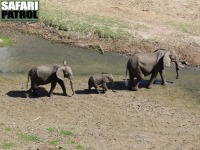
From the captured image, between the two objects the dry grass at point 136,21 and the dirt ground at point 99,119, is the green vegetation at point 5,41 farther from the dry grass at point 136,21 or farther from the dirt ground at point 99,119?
the dirt ground at point 99,119

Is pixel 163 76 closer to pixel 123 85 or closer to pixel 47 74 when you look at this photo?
pixel 123 85

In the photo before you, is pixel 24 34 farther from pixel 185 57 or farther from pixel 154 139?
pixel 154 139

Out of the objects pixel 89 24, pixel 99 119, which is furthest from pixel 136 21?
pixel 99 119

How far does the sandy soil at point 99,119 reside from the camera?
61.5 feet

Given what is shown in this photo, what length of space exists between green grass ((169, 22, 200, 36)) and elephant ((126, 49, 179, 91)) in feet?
30.3

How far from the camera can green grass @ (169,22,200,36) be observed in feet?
116

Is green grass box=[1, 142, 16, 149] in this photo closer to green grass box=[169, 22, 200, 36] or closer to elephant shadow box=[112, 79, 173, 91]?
elephant shadow box=[112, 79, 173, 91]

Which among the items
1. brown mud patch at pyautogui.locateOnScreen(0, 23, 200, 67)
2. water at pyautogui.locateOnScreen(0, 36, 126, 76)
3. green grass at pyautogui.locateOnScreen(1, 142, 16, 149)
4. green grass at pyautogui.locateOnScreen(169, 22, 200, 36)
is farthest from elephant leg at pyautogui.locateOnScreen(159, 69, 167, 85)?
green grass at pyautogui.locateOnScreen(1, 142, 16, 149)

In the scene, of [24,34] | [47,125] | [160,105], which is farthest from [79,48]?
[47,125]

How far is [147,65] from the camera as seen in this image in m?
25.6

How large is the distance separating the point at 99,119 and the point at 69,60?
9.74 m

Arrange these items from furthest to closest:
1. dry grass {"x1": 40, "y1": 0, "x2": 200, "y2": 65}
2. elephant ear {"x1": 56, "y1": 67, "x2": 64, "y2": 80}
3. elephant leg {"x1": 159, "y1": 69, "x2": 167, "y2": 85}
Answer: dry grass {"x1": 40, "y1": 0, "x2": 200, "y2": 65}
elephant leg {"x1": 159, "y1": 69, "x2": 167, "y2": 85}
elephant ear {"x1": 56, "y1": 67, "x2": 64, "y2": 80}

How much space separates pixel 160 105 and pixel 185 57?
28.5 feet

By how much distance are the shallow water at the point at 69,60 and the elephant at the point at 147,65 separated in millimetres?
1667
